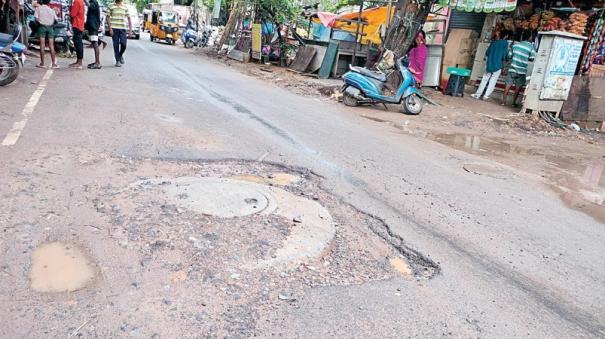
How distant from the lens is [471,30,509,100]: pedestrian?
12.6 metres

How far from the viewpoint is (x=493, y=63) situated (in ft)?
42.1

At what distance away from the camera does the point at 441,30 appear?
1669 centimetres

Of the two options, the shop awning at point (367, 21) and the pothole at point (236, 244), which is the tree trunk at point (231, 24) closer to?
the shop awning at point (367, 21)

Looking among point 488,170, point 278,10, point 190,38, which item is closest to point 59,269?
point 488,170

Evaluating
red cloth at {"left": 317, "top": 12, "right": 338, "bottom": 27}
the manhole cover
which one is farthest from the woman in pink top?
the manhole cover

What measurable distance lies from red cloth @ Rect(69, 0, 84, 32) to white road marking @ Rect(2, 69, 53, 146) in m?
1.87

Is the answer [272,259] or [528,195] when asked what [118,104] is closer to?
[272,259]

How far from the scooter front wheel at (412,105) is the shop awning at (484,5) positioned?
335cm

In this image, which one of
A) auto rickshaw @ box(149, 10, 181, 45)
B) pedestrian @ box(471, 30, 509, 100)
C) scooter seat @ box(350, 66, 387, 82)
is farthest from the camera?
auto rickshaw @ box(149, 10, 181, 45)

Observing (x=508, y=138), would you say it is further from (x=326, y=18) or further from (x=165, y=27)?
(x=165, y=27)

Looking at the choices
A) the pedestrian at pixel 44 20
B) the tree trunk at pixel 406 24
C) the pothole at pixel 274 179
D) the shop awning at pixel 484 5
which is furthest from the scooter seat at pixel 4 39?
the shop awning at pixel 484 5

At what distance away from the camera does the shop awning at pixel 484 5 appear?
11203mm

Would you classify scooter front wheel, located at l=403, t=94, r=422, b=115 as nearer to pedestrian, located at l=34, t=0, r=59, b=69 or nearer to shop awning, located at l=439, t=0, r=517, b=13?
shop awning, located at l=439, t=0, r=517, b=13

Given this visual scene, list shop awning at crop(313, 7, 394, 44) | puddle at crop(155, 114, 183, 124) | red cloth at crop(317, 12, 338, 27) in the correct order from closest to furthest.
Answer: puddle at crop(155, 114, 183, 124), shop awning at crop(313, 7, 394, 44), red cloth at crop(317, 12, 338, 27)
